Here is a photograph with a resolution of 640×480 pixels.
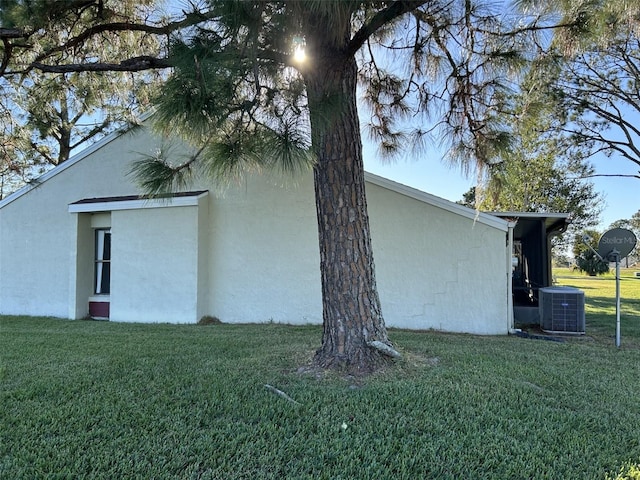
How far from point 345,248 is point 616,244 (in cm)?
517

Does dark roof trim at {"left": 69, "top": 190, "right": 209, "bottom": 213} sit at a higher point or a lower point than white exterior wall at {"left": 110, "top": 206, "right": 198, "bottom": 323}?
higher

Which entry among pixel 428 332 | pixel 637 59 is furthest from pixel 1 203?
pixel 637 59

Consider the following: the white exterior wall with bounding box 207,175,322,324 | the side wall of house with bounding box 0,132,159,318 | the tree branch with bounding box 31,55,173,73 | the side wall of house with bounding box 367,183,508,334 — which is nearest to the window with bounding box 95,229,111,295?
the side wall of house with bounding box 0,132,159,318

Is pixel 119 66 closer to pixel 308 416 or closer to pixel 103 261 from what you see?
pixel 308 416

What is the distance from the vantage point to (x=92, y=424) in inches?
114

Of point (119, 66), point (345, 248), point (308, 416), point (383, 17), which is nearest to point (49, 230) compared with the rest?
point (119, 66)

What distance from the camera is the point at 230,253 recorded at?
838 centimetres

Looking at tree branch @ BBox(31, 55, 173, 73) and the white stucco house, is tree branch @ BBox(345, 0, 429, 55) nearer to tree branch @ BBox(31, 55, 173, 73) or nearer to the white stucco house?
tree branch @ BBox(31, 55, 173, 73)

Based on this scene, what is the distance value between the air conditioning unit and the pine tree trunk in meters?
4.87

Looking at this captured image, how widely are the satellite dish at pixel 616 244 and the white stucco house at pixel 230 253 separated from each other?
1.42m

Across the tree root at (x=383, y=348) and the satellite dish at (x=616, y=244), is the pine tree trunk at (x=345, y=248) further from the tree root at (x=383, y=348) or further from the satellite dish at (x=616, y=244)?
the satellite dish at (x=616, y=244)

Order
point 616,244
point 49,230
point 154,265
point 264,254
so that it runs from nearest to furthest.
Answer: point 616,244, point 264,254, point 154,265, point 49,230

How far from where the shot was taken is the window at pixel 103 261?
370 inches

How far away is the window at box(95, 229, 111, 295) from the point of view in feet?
30.8
